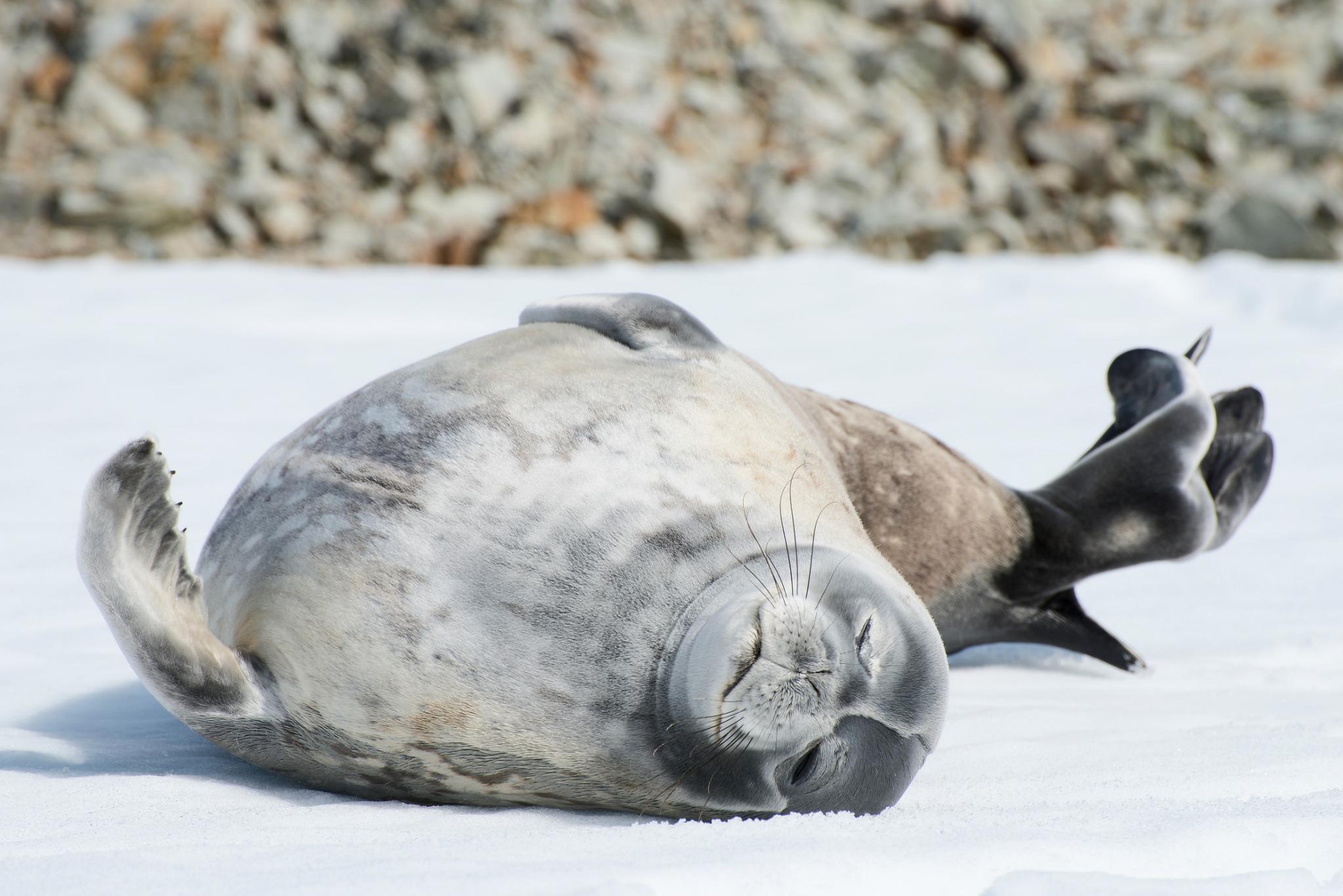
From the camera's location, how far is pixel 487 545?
1.79 meters

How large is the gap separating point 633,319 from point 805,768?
36.7 inches

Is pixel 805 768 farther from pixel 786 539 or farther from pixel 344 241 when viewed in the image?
pixel 344 241

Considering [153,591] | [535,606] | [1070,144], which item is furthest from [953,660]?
[1070,144]

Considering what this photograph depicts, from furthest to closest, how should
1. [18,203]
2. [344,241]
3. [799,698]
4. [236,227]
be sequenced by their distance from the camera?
1. [344,241]
2. [236,227]
3. [18,203]
4. [799,698]

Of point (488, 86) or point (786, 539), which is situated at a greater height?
point (786, 539)

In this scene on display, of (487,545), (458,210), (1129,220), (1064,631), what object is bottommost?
(1129,220)

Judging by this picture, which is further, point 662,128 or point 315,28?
point 662,128

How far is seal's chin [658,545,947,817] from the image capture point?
1631 mm

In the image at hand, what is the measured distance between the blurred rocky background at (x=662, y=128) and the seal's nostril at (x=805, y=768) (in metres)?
9.68

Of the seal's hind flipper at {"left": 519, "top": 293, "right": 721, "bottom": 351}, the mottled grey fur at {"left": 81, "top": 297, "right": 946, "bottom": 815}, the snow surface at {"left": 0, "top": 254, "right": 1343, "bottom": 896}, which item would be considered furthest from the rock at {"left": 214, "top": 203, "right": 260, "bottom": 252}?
the mottled grey fur at {"left": 81, "top": 297, "right": 946, "bottom": 815}

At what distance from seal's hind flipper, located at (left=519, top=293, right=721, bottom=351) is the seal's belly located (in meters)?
0.20

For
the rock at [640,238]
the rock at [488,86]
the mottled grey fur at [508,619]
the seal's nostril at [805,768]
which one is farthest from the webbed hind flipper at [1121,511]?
the rock at [488,86]

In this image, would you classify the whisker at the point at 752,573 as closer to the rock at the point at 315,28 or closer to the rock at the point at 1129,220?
the rock at the point at 315,28

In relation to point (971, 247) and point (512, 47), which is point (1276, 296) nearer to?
point (971, 247)
